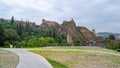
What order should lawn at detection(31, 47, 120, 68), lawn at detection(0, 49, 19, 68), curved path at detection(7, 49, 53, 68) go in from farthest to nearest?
lawn at detection(31, 47, 120, 68) < lawn at detection(0, 49, 19, 68) < curved path at detection(7, 49, 53, 68)

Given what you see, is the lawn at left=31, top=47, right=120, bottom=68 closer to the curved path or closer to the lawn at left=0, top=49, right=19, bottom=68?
the curved path

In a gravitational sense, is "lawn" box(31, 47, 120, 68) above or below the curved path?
below

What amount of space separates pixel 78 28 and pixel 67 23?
24.6 ft

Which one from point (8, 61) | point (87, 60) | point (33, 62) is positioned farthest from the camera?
point (87, 60)

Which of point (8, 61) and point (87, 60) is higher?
point (8, 61)

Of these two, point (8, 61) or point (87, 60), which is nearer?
point (8, 61)

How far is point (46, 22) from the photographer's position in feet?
434

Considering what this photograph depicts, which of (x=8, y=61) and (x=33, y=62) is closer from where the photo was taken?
(x=33, y=62)

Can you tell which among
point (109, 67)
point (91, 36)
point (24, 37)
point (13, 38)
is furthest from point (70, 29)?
point (109, 67)

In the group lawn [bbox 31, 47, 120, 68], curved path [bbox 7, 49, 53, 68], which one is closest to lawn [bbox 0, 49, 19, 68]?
curved path [bbox 7, 49, 53, 68]

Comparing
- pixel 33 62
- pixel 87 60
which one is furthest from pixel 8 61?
pixel 87 60

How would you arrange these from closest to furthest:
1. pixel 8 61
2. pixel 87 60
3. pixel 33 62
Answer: pixel 33 62, pixel 8 61, pixel 87 60

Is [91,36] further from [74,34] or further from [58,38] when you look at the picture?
[58,38]

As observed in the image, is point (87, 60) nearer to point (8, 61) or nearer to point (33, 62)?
point (33, 62)
